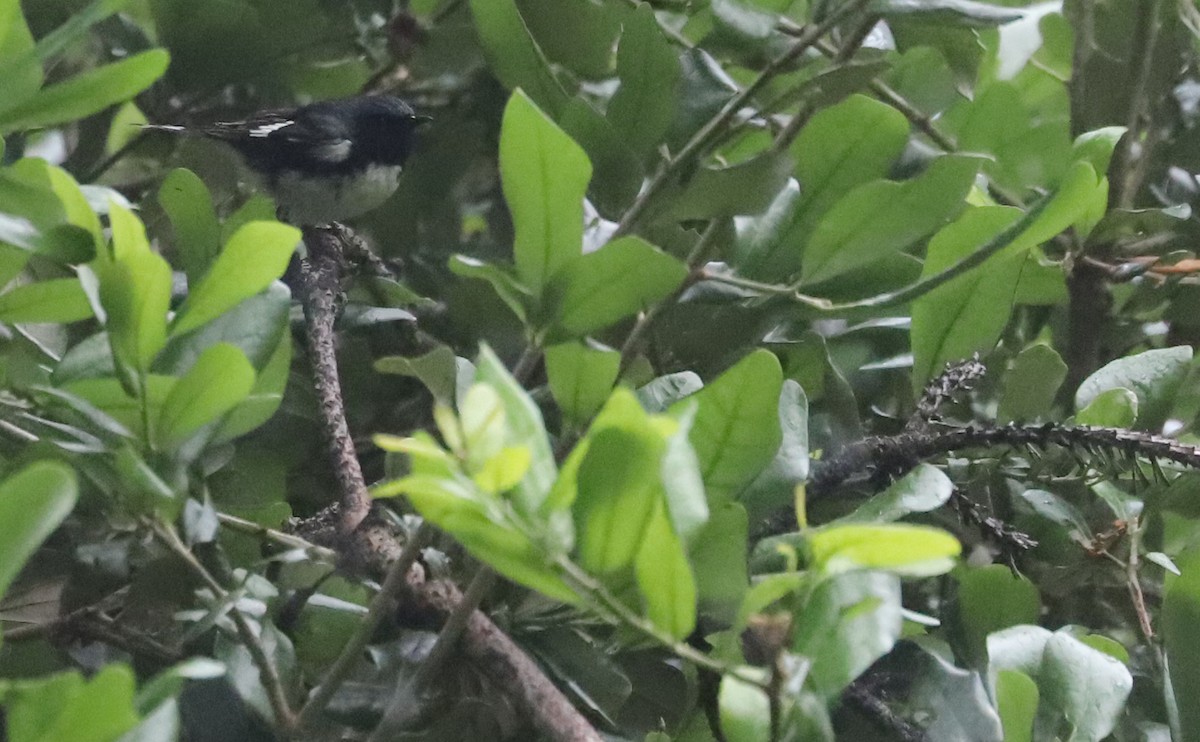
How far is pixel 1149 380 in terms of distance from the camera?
1.93 feet

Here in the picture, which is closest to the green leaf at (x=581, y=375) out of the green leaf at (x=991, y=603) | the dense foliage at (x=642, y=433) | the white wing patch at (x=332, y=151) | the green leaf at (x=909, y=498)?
the dense foliage at (x=642, y=433)

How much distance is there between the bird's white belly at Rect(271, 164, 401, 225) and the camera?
1107 mm

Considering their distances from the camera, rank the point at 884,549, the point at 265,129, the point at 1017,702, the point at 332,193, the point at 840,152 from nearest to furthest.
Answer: the point at 884,549
the point at 1017,702
the point at 840,152
the point at 265,129
the point at 332,193

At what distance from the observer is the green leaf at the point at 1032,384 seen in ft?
1.93

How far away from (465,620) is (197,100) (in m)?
0.67

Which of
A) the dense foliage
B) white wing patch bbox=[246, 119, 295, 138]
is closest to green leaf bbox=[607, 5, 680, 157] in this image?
the dense foliage

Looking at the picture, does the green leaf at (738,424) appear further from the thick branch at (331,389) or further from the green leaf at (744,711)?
the thick branch at (331,389)

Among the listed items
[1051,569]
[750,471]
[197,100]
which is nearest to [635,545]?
[750,471]

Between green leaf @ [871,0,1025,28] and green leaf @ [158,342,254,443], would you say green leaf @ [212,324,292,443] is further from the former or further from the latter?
green leaf @ [871,0,1025,28]

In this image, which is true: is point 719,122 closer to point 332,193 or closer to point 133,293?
point 133,293

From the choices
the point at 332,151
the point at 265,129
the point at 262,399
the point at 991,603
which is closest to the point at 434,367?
the point at 262,399

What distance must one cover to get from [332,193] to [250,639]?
32.5 inches

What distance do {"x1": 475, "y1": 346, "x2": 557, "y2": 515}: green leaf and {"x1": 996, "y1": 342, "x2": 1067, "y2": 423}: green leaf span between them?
35 centimetres

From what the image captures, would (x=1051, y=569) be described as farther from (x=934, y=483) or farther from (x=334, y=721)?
(x=334, y=721)
